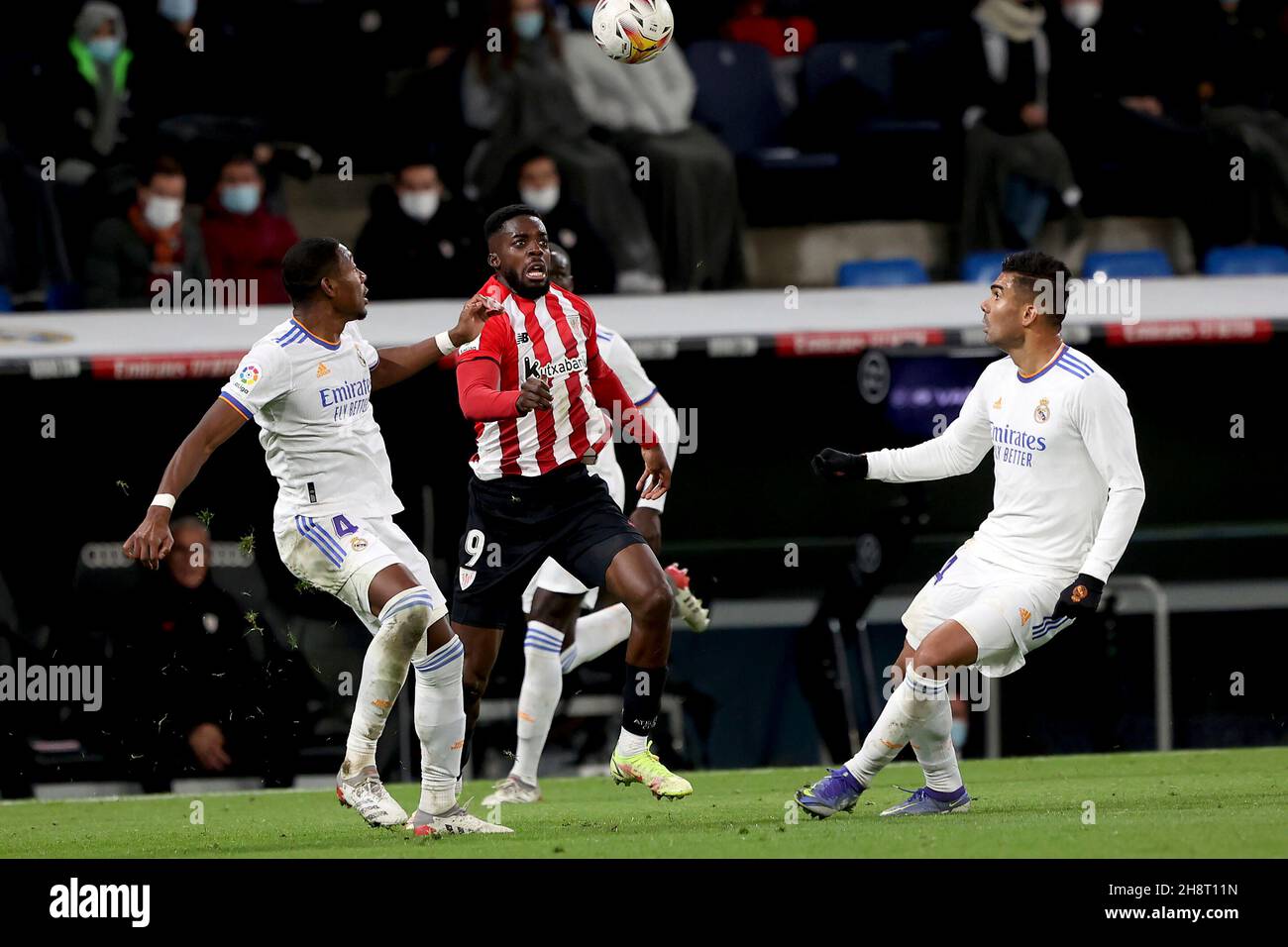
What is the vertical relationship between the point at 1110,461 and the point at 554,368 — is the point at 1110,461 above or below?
below

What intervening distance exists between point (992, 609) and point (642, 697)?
1.19 meters

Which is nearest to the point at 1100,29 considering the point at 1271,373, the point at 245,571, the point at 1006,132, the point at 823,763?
the point at 1006,132

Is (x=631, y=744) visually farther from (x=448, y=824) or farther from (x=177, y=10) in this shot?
(x=177, y=10)

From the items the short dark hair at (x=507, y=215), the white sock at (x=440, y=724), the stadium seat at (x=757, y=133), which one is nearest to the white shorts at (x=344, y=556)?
the white sock at (x=440, y=724)

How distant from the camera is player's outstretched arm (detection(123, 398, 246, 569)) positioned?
5742 millimetres

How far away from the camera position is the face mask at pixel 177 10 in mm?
11367

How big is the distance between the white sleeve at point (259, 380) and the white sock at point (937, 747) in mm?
2150

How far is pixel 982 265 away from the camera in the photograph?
11125mm

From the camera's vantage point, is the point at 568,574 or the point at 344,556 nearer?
the point at 344,556

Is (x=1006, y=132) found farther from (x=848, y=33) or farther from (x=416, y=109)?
(x=416, y=109)

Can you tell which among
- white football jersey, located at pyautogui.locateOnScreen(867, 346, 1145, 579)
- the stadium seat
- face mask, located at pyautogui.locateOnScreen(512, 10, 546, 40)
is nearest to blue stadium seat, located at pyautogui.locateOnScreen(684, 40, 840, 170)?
the stadium seat

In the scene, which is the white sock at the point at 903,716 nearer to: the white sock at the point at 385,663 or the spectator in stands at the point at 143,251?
the white sock at the point at 385,663

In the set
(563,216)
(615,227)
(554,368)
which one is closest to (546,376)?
(554,368)

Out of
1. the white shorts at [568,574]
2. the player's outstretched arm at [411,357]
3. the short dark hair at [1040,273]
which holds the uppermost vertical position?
the short dark hair at [1040,273]
